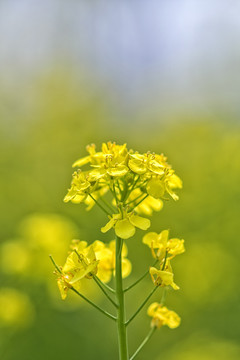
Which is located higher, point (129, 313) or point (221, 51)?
point (221, 51)

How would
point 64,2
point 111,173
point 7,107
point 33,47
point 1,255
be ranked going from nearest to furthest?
point 111,173 → point 1,255 → point 7,107 → point 33,47 → point 64,2

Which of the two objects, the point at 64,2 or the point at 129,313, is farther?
the point at 64,2

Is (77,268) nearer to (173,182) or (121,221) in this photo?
(121,221)

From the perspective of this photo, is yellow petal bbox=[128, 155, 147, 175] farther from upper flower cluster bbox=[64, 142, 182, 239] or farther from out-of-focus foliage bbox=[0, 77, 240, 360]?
out-of-focus foliage bbox=[0, 77, 240, 360]

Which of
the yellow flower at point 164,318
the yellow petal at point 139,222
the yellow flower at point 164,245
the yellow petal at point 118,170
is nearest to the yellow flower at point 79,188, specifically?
the yellow petal at point 118,170

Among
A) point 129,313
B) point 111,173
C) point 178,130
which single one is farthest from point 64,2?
point 111,173

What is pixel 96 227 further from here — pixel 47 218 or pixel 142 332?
pixel 142 332
